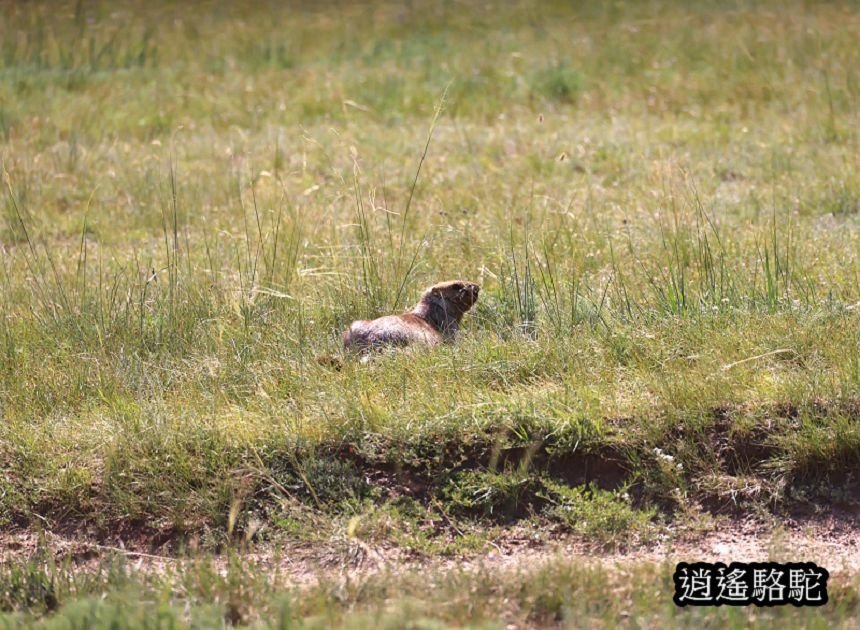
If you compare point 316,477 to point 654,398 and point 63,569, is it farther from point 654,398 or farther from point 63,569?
point 654,398

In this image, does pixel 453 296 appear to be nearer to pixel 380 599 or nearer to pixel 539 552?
pixel 539 552

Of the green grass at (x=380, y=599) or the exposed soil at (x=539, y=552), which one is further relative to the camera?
the exposed soil at (x=539, y=552)

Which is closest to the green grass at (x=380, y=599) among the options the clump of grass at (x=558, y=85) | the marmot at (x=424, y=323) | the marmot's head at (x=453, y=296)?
the marmot at (x=424, y=323)

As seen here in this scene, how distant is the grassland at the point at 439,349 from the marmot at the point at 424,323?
16cm

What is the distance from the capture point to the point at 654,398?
17.1 ft

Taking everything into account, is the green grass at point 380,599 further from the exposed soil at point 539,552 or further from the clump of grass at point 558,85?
the clump of grass at point 558,85

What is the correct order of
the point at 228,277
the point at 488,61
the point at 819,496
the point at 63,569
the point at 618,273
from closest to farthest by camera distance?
the point at 63,569 → the point at 819,496 → the point at 618,273 → the point at 228,277 → the point at 488,61

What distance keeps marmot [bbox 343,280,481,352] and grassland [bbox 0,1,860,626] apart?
0.16 m

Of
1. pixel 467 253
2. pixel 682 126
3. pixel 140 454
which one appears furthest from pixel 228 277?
pixel 682 126

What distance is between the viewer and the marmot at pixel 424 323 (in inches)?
229

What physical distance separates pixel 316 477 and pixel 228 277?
226 cm

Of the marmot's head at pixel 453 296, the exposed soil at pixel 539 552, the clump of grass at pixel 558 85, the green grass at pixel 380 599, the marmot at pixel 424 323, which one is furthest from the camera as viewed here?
the clump of grass at pixel 558 85

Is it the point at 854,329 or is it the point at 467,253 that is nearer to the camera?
the point at 854,329

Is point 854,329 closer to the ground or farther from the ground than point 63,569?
farther from the ground
